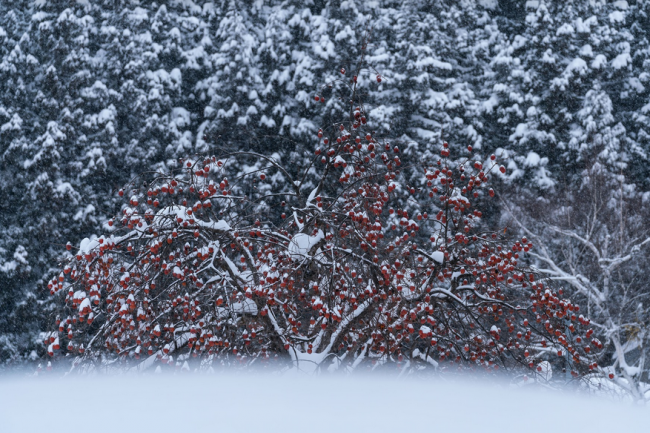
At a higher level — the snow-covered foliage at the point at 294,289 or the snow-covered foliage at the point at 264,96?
the snow-covered foliage at the point at 264,96

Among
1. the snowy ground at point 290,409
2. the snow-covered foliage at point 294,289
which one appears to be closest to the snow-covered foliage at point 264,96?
the snow-covered foliage at point 294,289

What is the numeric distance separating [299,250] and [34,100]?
13.6m

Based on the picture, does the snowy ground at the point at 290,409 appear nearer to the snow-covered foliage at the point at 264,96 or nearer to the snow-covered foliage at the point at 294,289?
the snow-covered foliage at the point at 294,289

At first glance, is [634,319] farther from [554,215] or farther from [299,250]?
[299,250]

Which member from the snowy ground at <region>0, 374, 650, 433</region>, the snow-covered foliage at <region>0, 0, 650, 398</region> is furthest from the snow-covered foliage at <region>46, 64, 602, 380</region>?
the snow-covered foliage at <region>0, 0, 650, 398</region>

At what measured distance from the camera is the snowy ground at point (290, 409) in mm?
928

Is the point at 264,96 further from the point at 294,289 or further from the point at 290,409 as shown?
the point at 290,409

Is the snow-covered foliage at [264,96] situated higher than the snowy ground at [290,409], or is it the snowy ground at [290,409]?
the snow-covered foliage at [264,96]

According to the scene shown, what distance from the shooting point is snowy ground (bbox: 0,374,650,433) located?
0.93 m

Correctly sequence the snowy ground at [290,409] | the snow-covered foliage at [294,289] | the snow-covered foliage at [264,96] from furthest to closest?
the snow-covered foliage at [264,96] → the snow-covered foliage at [294,289] → the snowy ground at [290,409]

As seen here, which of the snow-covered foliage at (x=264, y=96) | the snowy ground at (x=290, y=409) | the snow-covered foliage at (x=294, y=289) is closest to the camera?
the snowy ground at (x=290, y=409)

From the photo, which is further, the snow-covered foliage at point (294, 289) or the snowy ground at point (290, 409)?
the snow-covered foliage at point (294, 289)

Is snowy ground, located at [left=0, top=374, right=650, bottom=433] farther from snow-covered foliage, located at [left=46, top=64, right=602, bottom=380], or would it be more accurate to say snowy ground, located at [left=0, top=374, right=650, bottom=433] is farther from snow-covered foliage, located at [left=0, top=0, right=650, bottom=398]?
snow-covered foliage, located at [left=0, top=0, right=650, bottom=398]

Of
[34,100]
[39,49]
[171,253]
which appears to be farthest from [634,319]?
[39,49]
